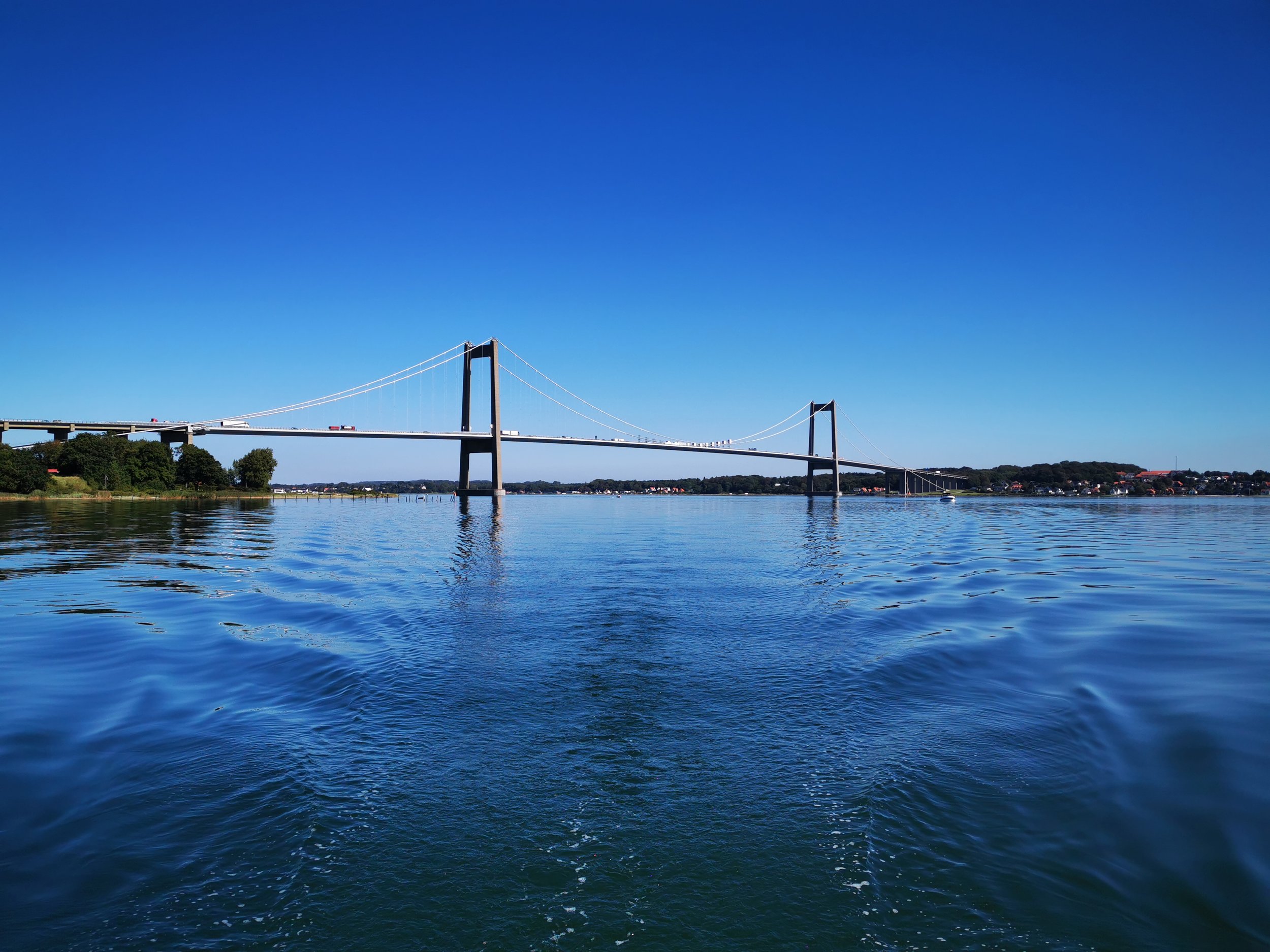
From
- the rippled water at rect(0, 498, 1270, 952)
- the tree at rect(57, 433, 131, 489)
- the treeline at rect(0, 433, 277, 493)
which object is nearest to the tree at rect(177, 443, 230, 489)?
the treeline at rect(0, 433, 277, 493)

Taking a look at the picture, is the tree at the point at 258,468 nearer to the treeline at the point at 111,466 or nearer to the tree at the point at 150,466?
the treeline at the point at 111,466

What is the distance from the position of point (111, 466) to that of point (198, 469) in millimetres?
10409

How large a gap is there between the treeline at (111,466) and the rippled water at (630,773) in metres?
58.9

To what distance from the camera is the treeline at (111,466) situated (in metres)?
56.0

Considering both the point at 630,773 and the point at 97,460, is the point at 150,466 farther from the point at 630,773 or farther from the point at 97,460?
the point at 630,773

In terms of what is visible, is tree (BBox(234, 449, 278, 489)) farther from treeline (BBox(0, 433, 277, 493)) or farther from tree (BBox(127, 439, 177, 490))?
tree (BBox(127, 439, 177, 490))

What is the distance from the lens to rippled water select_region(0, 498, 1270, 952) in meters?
3.12

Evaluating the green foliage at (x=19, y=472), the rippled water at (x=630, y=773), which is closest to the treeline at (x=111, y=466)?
the green foliage at (x=19, y=472)

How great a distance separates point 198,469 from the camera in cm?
7375

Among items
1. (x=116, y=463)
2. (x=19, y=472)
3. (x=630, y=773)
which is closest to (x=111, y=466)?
(x=116, y=463)

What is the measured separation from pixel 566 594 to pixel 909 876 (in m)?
9.03

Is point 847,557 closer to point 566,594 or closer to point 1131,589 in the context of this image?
point 1131,589

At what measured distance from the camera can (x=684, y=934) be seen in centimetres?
299

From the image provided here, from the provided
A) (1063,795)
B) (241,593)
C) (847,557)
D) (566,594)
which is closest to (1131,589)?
(847,557)
